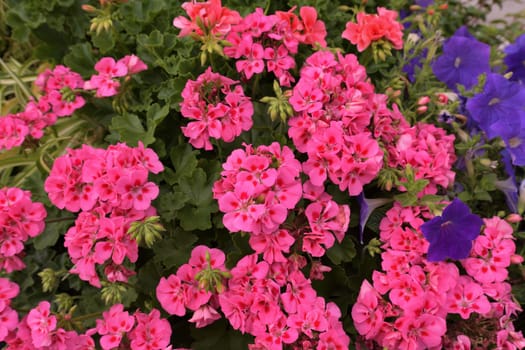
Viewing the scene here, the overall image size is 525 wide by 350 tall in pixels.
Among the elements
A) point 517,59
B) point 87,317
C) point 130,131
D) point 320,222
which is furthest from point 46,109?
point 517,59

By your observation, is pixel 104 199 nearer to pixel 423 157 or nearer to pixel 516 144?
pixel 423 157

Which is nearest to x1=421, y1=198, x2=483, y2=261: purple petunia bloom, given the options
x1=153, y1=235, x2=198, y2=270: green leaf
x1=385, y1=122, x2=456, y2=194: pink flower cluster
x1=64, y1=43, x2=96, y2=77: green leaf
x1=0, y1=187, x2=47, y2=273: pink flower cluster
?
x1=385, y1=122, x2=456, y2=194: pink flower cluster

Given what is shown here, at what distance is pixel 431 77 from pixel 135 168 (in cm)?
132

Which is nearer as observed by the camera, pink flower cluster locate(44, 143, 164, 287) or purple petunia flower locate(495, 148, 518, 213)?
pink flower cluster locate(44, 143, 164, 287)

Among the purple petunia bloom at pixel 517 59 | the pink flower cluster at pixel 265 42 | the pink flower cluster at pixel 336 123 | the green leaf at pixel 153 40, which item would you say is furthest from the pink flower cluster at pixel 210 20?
the purple petunia bloom at pixel 517 59

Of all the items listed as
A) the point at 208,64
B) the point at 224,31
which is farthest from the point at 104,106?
the point at 224,31

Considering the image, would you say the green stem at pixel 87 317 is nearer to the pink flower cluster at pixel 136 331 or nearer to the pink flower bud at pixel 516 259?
the pink flower cluster at pixel 136 331

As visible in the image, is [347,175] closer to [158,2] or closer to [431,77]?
[431,77]

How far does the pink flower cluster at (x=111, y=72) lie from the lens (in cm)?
162

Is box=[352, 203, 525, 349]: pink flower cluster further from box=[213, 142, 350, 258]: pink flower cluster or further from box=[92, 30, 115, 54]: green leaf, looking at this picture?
box=[92, 30, 115, 54]: green leaf

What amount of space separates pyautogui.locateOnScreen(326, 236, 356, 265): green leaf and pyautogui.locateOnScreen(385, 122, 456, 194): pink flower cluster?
23 centimetres

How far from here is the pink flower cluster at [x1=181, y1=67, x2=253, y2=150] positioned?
1.45m

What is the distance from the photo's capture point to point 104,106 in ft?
6.08

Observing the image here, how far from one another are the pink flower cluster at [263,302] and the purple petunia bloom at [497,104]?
0.82 m
